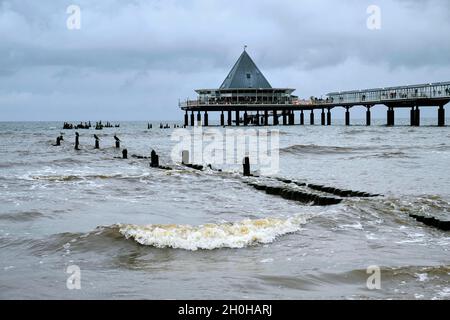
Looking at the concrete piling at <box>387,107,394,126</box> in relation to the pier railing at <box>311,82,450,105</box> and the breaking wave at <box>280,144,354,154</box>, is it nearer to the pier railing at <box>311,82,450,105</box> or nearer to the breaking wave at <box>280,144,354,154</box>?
the pier railing at <box>311,82,450,105</box>

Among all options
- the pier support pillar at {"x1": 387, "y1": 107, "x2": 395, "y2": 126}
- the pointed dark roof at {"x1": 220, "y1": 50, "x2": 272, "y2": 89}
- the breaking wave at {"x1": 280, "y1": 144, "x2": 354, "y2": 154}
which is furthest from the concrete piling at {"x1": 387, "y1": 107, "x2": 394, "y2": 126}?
the breaking wave at {"x1": 280, "y1": 144, "x2": 354, "y2": 154}

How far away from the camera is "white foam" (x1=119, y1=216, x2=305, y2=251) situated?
436 inches

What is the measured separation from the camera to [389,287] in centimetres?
823

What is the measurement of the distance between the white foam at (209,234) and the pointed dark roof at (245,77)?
270 ft

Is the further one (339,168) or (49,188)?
(339,168)

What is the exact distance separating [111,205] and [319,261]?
8.25 metres

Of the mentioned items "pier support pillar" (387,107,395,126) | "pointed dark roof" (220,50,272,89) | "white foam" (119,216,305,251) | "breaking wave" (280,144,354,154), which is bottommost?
"white foam" (119,216,305,251)

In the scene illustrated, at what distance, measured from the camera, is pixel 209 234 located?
1154 cm

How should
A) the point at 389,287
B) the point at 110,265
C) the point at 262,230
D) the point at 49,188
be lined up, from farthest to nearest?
the point at 49,188 → the point at 262,230 → the point at 110,265 → the point at 389,287

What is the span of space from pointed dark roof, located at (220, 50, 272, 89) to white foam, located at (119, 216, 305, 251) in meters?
82.2

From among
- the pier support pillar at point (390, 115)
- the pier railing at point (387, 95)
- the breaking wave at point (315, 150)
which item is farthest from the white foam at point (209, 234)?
the pier support pillar at point (390, 115)

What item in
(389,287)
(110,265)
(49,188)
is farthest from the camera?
(49,188)
